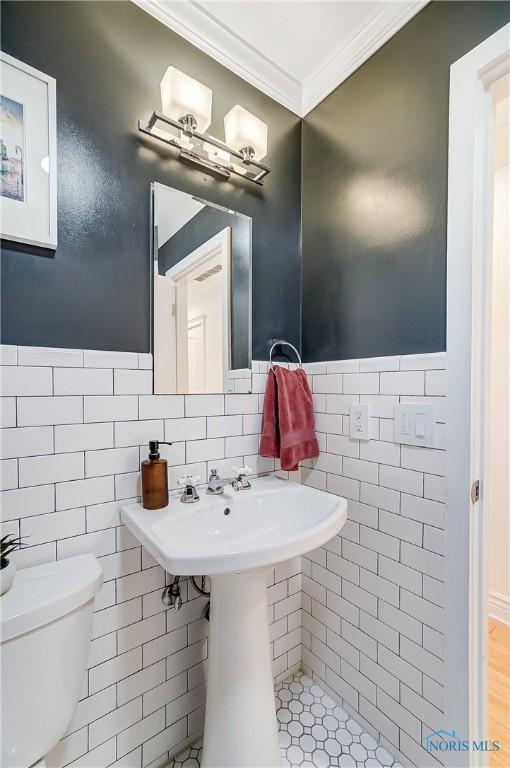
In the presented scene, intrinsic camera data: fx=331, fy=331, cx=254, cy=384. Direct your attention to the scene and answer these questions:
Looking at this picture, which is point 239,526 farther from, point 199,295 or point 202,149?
point 202,149

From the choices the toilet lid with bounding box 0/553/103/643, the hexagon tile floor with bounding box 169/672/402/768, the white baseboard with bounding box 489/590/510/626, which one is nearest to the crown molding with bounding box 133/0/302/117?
the toilet lid with bounding box 0/553/103/643

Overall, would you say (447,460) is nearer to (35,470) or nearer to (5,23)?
(35,470)

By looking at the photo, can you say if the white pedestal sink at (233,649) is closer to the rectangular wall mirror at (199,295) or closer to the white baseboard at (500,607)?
the rectangular wall mirror at (199,295)

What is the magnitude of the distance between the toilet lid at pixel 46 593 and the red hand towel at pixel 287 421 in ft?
2.29

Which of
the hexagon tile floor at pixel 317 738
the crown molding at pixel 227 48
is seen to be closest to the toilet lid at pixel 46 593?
the hexagon tile floor at pixel 317 738

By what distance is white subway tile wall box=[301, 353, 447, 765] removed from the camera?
102cm

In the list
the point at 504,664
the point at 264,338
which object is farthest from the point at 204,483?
the point at 504,664

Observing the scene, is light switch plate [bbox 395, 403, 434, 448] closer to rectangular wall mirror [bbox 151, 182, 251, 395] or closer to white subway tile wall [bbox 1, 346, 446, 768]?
white subway tile wall [bbox 1, 346, 446, 768]

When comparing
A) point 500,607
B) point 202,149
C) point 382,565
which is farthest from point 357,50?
point 500,607

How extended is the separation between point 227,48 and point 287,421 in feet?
4.71

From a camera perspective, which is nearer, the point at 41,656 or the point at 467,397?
the point at 41,656

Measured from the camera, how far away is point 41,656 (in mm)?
716

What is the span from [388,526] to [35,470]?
1118 mm

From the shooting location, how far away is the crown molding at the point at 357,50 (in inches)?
43.0
